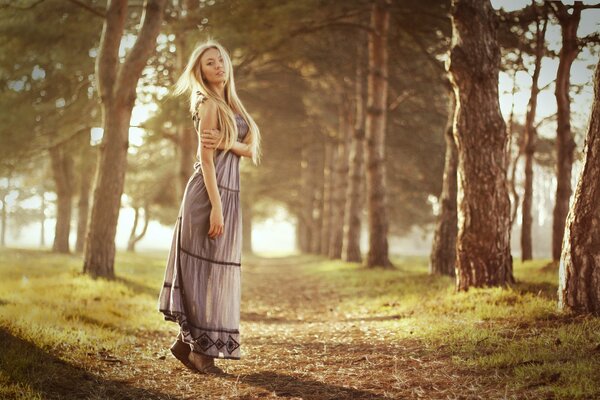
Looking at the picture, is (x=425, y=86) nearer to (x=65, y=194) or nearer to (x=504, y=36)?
(x=504, y=36)

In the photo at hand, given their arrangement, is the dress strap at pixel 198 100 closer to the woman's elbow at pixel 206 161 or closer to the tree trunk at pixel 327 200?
the woman's elbow at pixel 206 161

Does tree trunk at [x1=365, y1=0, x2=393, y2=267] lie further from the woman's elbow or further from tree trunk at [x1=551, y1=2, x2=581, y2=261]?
the woman's elbow

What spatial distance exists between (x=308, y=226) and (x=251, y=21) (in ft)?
60.9

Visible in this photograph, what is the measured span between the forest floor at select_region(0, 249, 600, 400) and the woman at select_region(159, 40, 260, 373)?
32 centimetres

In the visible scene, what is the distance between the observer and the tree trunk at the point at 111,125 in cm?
934

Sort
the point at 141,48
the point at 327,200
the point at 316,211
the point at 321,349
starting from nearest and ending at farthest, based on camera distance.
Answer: the point at 321,349 → the point at 141,48 → the point at 327,200 → the point at 316,211

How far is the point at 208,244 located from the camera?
14.6ft

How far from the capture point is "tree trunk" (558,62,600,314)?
17.1 feet

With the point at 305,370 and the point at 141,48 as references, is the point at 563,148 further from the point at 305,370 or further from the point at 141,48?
the point at 305,370

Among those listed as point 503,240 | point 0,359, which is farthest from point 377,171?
point 0,359

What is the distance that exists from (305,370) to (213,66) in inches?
112

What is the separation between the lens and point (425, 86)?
16438mm

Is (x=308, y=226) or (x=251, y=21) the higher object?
(x=251, y=21)

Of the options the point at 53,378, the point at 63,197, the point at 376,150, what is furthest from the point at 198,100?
the point at 63,197
